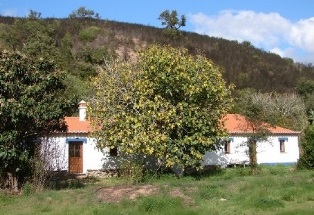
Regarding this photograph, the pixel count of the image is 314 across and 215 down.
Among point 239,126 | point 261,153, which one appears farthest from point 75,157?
point 261,153

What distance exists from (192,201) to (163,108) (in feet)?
26.4

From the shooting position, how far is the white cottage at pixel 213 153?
2464 cm

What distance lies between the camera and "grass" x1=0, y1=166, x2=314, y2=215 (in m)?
12.3

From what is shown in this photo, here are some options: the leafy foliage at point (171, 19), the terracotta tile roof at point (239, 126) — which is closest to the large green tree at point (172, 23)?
the leafy foliage at point (171, 19)

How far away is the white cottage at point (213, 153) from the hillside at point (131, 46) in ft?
103

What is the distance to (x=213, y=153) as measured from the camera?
28.2 metres

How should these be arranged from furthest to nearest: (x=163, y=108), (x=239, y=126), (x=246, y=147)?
(x=239, y=126), (x=246, y=147), (x=163, y=108)

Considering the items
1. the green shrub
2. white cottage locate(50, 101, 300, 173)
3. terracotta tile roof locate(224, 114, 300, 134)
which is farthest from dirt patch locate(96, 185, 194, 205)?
the green shrub

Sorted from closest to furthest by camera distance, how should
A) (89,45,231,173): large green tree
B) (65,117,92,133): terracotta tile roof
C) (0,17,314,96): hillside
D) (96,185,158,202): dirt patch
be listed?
(96,185,158,202): dirt patch → (89,45,231,173): large green tree → (65,117,92,133): terracotta tile roof → (0,17,314,96): hillside

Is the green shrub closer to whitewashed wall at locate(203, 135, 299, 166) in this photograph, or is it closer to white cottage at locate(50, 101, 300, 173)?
white cottage at locate(50, 101, 300, 173)

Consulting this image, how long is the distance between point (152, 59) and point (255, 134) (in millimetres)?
7559

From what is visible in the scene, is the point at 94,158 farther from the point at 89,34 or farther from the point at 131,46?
the point at 131,46

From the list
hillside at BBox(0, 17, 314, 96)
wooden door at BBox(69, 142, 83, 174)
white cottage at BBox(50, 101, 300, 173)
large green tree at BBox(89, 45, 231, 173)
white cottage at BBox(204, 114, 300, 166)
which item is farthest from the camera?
hillside at BBox(0, 17, 314, 96)

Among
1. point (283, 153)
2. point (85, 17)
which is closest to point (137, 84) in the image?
point (283, 153)
